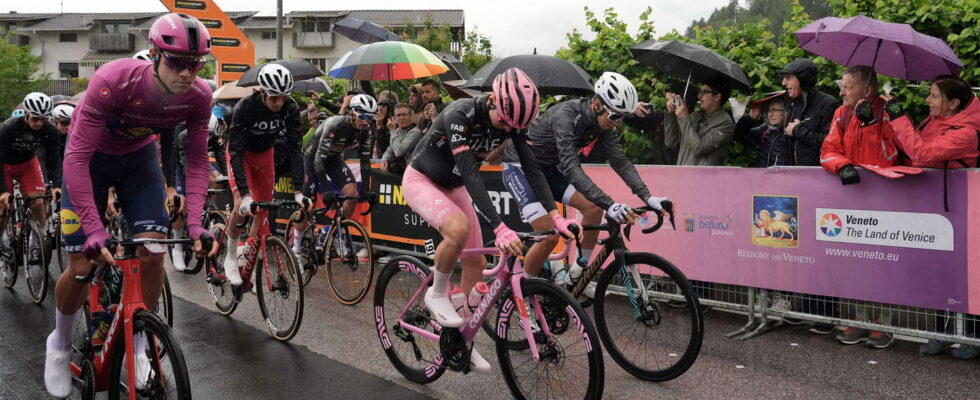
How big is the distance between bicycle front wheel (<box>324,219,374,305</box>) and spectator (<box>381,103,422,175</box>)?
1695 mm

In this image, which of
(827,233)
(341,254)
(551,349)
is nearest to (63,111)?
(341,254)

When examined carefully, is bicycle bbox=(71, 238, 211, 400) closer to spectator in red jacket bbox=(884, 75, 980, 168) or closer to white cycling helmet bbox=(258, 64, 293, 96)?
white cycling helmet bbox=(258, 64, 293, 96)

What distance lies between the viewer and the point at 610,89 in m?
5.57

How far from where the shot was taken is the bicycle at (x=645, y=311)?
5031 mm

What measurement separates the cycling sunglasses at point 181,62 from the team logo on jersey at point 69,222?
104cm

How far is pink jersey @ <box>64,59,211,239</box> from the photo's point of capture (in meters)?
4.05

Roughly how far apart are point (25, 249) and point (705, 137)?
713cm

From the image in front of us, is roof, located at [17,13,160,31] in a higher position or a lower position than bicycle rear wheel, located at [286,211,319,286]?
higher

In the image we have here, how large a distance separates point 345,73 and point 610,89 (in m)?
6.61

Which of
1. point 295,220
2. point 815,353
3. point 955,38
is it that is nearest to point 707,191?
point 815,353

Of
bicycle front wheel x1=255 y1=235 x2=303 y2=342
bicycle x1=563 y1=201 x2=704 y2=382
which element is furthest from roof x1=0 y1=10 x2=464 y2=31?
bicycle x1=563 y1=201 x2=704 y2=382

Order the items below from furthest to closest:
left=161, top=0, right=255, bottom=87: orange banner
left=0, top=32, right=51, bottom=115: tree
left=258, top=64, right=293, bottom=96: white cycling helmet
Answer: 1. left=0, top=32, right=51, bottom=115: tree
2. left=161, top=0, right=255, bottom=87: orange banner
3. left=258, top=64, right=293, bottom=96: white cycling helmet

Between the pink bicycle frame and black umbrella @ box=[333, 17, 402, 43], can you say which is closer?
the pink bicycle frame

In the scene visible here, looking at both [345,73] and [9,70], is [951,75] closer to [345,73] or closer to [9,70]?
[345,73]
